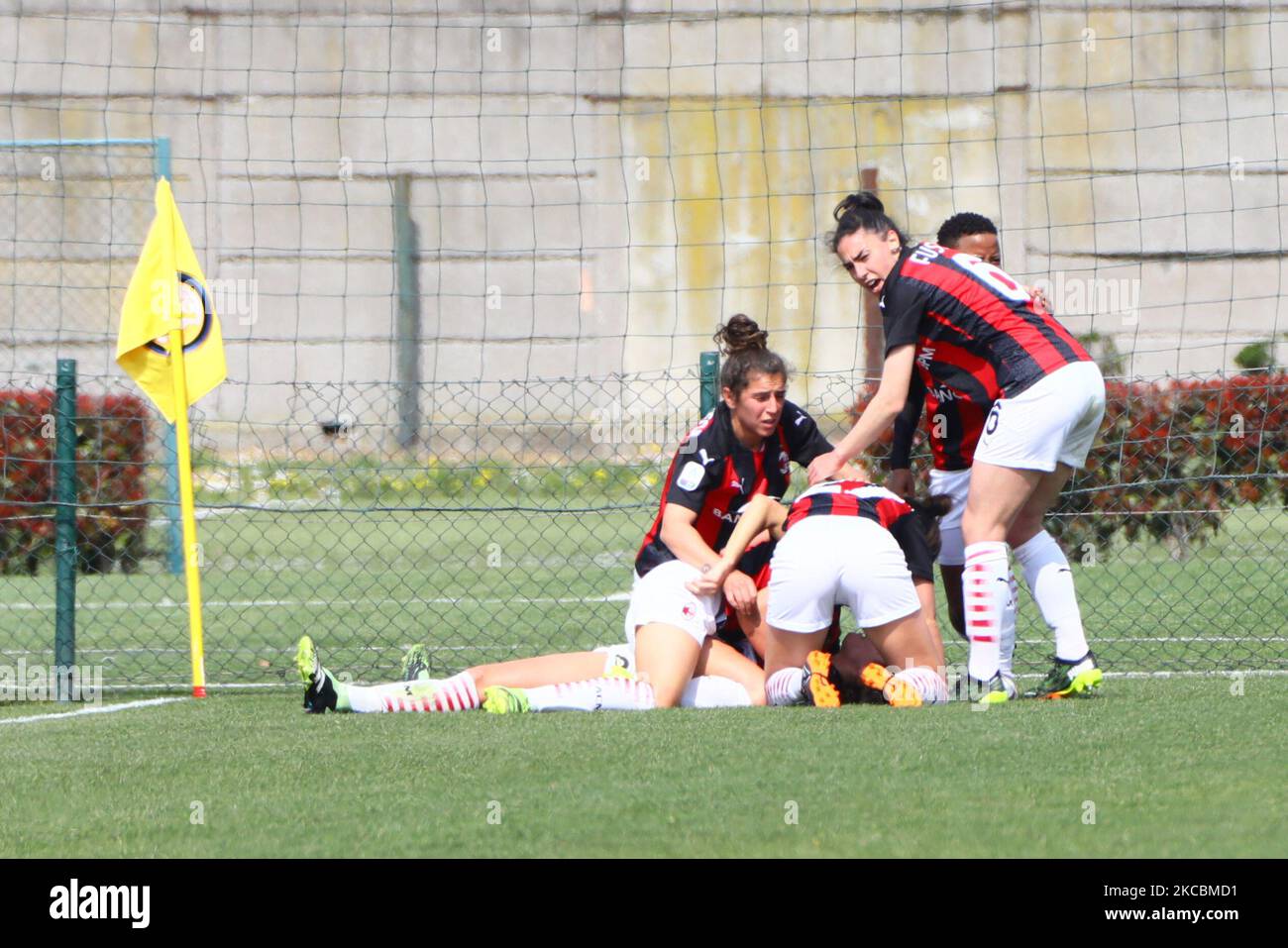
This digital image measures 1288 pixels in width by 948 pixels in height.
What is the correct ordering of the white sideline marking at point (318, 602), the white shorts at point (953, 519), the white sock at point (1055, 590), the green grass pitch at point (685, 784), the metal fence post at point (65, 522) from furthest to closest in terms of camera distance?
the white sideline marking at point (318, 602)
the metal fence post at point (65, 522)
the white shorts at point (953, 519)
the white sock at point (1055, 590)
the green grass pitch at point (685, 784)

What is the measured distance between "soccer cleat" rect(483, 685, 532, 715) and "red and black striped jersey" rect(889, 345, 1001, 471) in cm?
168

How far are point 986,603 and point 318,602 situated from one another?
19.7 feet

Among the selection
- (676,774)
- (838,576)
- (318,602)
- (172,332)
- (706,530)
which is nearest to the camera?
(676,774)

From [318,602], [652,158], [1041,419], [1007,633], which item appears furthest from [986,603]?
[652,158]

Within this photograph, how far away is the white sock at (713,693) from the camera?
582 cm

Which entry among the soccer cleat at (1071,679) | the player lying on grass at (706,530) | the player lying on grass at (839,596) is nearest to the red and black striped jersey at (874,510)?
the player lying on grass at (839,596)

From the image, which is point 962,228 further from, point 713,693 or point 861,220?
point 713,693

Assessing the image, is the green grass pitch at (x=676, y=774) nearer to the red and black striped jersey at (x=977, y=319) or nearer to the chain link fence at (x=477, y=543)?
the chain link fence at (x=477, y=543)

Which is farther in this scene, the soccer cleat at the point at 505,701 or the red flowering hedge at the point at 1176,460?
the red flowering hedge at the point at 1176,460

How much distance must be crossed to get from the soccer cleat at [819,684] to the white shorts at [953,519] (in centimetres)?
88

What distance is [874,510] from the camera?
5656 millimetres

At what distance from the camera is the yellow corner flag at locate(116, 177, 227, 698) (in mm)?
7043
